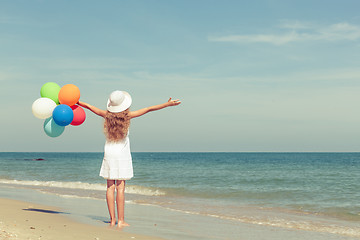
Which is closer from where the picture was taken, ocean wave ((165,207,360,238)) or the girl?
the girl

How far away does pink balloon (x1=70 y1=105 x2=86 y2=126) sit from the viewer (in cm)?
752

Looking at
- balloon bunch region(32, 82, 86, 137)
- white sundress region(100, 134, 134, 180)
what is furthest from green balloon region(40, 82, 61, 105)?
white sundress region(100, 134, 134, 180)

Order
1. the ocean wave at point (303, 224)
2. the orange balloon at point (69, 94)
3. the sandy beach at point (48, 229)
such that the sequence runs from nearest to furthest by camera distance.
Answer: the sandy beach at point (48, 229) < the orange balloon at point (69, 94) < the ocean wave at point (303, 224)

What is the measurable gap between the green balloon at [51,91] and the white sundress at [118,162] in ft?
6.19

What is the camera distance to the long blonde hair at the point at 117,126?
6.61 meters

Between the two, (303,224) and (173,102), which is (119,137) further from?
(303,224)

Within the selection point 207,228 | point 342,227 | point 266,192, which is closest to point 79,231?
point 207,228

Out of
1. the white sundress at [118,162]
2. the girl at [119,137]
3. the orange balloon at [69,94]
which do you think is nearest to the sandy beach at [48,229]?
the girl at [119,137]

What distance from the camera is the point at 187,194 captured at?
16062 mm

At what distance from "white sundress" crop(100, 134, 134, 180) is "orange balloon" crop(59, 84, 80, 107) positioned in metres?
1.35

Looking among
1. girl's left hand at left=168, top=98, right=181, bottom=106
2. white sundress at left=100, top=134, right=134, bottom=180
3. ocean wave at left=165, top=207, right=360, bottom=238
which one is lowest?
ocean wave at left=165, top=207, right=360, bottom=238

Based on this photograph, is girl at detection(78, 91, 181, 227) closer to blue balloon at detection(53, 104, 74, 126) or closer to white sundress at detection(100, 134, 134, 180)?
white sundress at detection(100, 134, 134, 180)

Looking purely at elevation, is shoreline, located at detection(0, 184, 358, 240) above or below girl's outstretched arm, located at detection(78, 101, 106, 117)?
below

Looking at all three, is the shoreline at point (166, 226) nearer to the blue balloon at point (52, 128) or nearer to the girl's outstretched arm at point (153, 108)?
the blue balloon at point (52, 128)
